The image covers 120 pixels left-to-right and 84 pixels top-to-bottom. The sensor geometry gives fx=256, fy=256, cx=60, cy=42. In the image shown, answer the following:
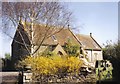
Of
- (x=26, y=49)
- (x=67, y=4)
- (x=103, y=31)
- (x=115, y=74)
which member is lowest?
(x=115, y=74)

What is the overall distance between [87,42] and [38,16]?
3.36 feet

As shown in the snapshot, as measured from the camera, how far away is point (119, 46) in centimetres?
405

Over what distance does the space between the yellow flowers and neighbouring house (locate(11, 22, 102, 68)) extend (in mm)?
150

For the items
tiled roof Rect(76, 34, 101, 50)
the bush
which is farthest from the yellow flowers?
tiled roof Rect(76, 34, 101, 50)

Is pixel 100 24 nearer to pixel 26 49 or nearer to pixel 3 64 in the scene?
pixel 26 49

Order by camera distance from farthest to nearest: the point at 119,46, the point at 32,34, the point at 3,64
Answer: the point at 32,34, the point at 3,64, the point at 119,46

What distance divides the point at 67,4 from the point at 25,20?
812 millimetres

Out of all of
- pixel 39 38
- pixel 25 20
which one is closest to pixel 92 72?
pixel 39 38

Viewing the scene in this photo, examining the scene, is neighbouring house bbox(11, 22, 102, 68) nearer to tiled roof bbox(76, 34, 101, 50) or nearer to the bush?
tiled roof bbox(76, 34, 101, 50)

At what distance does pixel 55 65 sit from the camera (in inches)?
175

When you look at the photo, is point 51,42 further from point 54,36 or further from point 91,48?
point 91,48

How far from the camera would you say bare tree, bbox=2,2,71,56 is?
4516 mm

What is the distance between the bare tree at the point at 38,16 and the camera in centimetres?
452

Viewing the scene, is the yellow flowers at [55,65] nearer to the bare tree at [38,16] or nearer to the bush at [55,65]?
the bush at [55,65]
